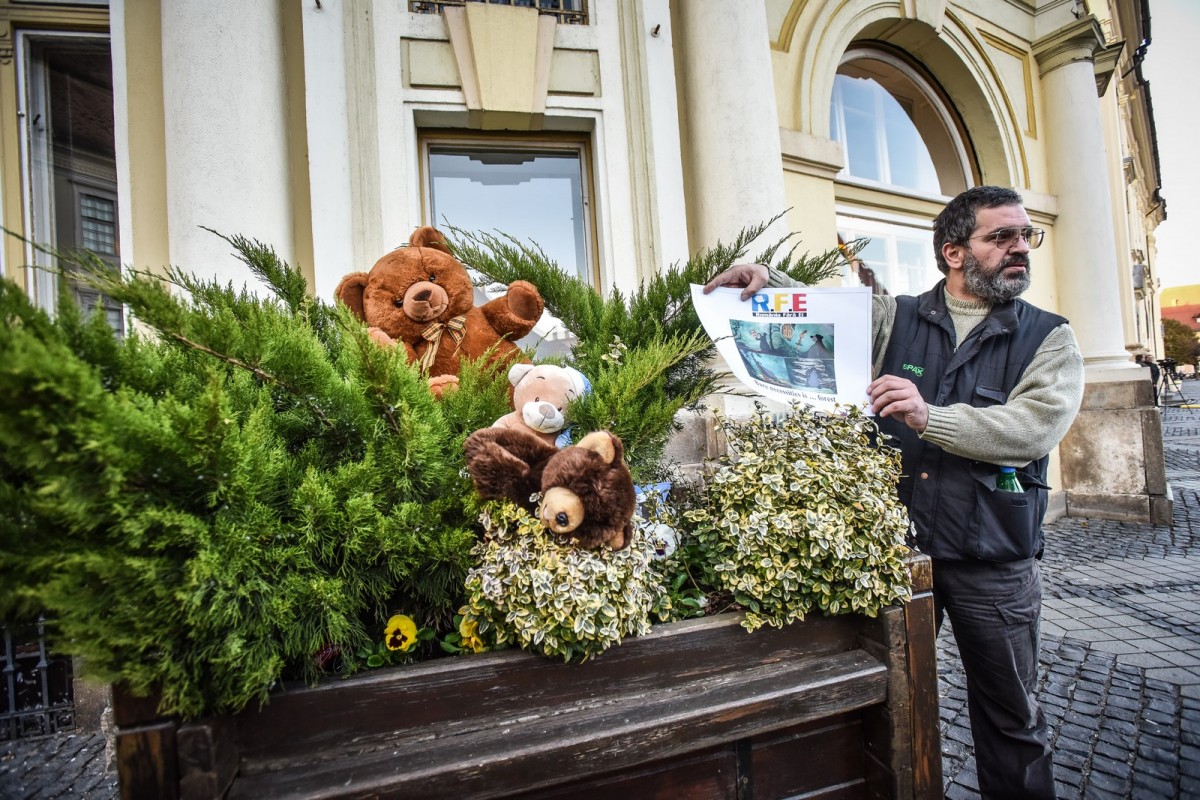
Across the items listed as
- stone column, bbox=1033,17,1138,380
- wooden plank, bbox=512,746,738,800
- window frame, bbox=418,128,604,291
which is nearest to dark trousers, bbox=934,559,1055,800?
wooden plank, bbox=512,746,738,800

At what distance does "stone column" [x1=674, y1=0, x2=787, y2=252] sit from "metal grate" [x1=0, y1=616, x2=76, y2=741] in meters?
4.16

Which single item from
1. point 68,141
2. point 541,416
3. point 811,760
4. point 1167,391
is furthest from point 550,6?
point 1167,391

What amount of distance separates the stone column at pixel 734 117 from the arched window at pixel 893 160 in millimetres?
1589

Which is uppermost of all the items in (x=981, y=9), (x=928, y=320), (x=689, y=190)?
(x=981, y=9)

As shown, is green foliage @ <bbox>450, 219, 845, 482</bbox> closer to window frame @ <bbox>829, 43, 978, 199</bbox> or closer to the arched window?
the arched window

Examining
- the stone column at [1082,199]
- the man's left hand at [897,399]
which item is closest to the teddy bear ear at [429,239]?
the man's left hand at [897,399]

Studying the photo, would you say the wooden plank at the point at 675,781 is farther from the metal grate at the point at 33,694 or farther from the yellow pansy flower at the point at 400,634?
the metal grate at the point at 33,694

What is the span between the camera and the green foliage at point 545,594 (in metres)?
0.94

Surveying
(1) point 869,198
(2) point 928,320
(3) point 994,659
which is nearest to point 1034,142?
(1) point 869,198

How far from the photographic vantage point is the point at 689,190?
3.84 meters

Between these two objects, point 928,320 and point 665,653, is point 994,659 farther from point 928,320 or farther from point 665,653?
point 665,653

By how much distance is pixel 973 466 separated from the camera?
1.59 meters

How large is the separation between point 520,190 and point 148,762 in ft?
11.8

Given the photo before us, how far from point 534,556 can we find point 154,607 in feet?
1.74
